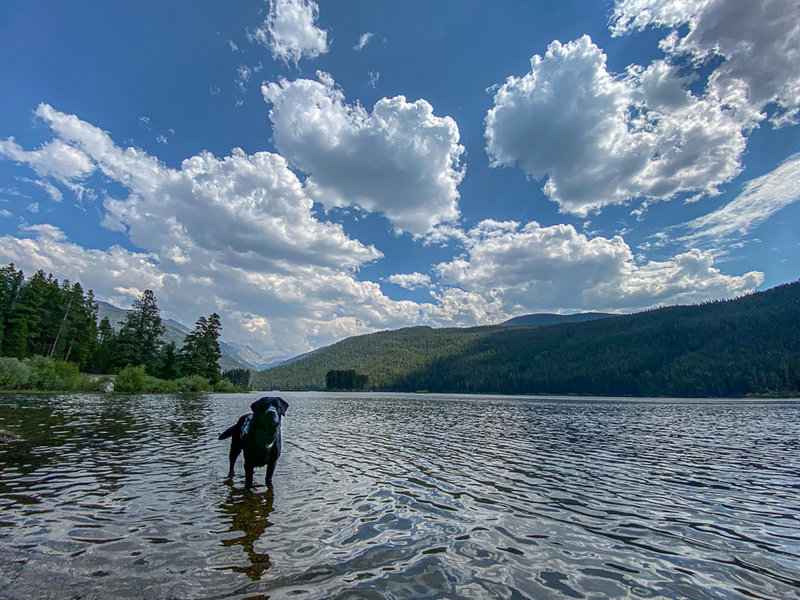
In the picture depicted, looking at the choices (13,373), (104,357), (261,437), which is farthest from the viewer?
(104,357)

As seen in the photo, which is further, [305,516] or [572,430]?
[572,430]

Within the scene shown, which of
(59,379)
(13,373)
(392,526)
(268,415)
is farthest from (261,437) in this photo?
(59,379)

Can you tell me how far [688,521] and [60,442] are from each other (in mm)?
22987

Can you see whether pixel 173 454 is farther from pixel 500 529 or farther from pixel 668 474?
pixel 668 474

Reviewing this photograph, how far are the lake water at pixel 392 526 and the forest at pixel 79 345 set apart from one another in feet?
189

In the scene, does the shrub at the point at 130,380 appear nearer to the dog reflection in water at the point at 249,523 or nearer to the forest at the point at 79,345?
the forest at the point at 79,345

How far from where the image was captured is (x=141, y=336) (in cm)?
9244

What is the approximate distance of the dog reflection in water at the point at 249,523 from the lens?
572cm

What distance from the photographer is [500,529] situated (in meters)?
7.87

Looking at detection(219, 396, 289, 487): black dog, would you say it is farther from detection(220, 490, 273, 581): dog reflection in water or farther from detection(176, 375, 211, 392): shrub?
detection(176, 375, 211, 392): shrub

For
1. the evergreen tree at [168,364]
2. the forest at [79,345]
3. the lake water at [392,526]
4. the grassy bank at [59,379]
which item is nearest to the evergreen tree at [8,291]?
the forest at [79,345]

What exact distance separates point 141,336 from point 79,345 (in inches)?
465

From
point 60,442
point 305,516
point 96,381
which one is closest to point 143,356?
point 96,381

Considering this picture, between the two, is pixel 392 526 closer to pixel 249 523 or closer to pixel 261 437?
pixel 249 523
